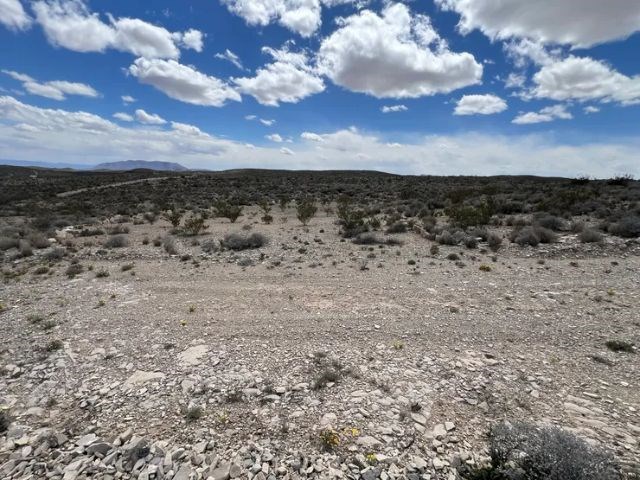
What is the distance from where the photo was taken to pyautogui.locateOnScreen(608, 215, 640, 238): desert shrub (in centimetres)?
1339

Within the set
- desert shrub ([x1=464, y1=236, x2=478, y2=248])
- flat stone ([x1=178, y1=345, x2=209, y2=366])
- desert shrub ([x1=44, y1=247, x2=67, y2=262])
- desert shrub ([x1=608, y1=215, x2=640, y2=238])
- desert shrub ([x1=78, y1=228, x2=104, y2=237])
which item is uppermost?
desert shrub ([x1=608, y1=215, x2=640, y2=238])

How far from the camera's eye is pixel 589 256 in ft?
38.5

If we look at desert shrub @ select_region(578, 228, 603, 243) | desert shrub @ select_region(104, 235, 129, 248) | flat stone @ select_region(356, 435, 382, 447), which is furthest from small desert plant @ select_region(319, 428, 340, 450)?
desert shrub @ select_region(578, 228, 603, 243)

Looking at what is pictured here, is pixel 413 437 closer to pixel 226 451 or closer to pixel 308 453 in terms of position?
pixel 308 453

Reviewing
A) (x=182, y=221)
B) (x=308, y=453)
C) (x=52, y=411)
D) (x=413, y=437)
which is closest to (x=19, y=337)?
(x=52, y=411)

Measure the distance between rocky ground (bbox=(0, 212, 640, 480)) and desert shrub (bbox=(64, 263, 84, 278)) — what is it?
0.36m

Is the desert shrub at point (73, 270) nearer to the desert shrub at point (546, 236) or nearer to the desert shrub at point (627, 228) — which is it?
the desert shrub at point (546, 236)

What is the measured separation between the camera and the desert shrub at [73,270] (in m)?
10.3

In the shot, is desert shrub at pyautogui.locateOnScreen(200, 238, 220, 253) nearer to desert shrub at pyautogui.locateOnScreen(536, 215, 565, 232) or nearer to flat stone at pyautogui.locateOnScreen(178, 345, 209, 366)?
flat stone at pyautogui.locateOnScreen(178, 345, 209, 366)

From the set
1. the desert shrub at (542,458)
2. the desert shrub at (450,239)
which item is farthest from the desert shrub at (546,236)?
the desert shrub at (542,458)

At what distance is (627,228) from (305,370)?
1485 centimetres

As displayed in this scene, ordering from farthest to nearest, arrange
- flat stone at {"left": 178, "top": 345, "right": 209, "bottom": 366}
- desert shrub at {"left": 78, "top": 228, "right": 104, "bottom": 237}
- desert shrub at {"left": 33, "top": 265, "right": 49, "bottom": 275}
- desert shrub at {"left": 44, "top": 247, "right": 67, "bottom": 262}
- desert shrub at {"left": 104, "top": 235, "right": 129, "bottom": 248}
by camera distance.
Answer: desert shrub at {"left": 78, "top": 228, "right": 104, "bottom": 237}, desert shrub at {"left": 104, "top": 235, "right": 129, "bottom": 248}, desert shrub at {"left": 44, "top": 247, "right": 67, "bottom": 262}, desert shrub at {"left": 33, "top": 265, "right": 49, "bottom": 275}, flat stone at {"left": 178, "top": 345, "right": 209, "bottom": 366}

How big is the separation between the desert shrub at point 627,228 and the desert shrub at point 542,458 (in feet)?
43.7

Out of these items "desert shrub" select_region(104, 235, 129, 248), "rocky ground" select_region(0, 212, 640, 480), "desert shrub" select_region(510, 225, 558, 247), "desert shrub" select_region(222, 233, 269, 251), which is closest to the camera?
"rocky ground" select_region(0, 212, 640, 480)
